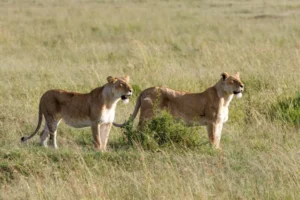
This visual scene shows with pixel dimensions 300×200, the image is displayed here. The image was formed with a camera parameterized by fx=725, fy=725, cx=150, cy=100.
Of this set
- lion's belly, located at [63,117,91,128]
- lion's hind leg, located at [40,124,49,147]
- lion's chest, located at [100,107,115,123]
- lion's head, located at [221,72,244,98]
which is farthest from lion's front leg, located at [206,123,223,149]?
lion's hind leg, located at [40,124,49,147]

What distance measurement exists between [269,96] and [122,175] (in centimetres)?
403

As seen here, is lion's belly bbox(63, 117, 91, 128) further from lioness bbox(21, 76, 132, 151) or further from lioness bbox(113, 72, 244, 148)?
lioness bbox(113, 72, 244, 148)

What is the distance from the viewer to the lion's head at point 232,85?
763cm

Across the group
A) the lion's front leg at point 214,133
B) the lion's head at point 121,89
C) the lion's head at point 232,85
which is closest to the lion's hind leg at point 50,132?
the lion's head at point 121,89

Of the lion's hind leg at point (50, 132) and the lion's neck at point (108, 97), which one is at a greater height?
the lion's neck at point (108, 97)

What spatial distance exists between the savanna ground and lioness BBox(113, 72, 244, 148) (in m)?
0.16

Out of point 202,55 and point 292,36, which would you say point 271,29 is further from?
point 202,55

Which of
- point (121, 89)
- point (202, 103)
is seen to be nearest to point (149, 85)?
→ point (202, 103)

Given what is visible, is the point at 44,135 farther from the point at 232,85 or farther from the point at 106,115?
the point at 232,85

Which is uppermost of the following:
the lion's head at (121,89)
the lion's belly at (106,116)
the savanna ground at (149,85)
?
the lion's head at (121,89)

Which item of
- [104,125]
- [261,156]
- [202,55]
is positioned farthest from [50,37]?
[261,156]

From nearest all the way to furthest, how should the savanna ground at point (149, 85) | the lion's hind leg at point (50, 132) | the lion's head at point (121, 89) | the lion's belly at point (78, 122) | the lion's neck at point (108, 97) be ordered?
the savanna ground at point (149, 85)
the lion's head at point (121, 89)
the lion's neck at point (108, 97)
the lion's belly at point (78, 122)
the lion's hind leg at point (50, 132)

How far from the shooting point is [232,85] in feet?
25.1

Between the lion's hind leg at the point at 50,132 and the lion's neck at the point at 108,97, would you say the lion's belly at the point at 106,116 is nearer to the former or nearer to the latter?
the lion's neck at the point at 108,97
